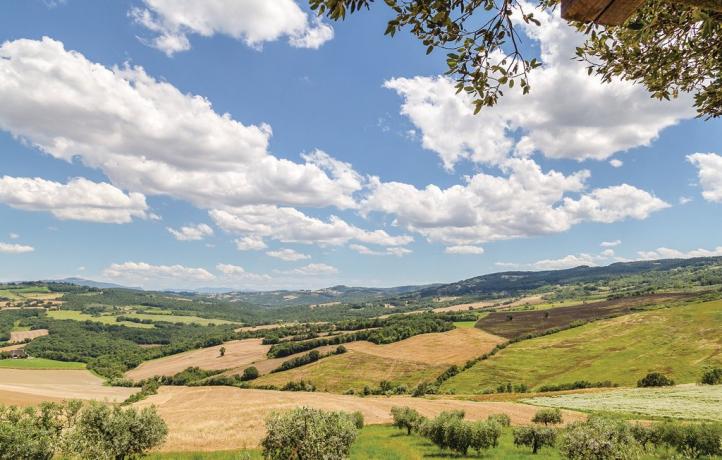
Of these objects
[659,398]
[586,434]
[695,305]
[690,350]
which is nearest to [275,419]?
[586,434]

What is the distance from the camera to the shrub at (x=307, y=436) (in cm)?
2988

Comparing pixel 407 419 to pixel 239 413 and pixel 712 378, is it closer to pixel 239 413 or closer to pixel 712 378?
pixel 239 413

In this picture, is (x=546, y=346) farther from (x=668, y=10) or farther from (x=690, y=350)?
(x=668, y=10)

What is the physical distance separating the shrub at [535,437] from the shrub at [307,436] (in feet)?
78.9

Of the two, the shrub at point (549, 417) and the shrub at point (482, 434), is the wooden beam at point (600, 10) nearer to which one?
the shrub at point (482, 434)

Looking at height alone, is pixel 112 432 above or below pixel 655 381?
above

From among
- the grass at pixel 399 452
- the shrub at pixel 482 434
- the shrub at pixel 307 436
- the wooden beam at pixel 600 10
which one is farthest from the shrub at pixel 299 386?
the wooden beam at pixel 600 10

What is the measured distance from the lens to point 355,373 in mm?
165750

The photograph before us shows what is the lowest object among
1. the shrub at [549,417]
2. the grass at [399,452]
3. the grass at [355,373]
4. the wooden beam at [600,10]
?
the grass at [355,373]

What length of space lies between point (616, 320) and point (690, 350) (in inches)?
2267

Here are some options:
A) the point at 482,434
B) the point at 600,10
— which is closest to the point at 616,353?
the point at 482,434

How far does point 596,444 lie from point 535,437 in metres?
16.6

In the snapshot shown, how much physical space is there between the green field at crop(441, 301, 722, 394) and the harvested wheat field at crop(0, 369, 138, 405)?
117349 millimetres

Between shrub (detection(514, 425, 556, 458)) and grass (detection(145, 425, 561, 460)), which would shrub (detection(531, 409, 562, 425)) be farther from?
shrub (detection(514, 425, 556, 458))
